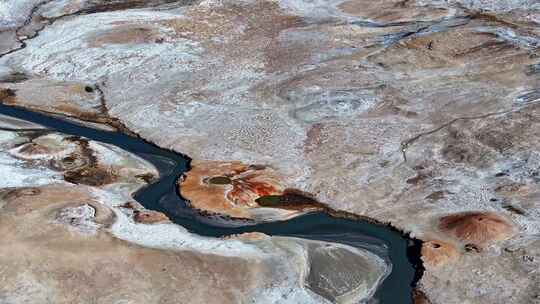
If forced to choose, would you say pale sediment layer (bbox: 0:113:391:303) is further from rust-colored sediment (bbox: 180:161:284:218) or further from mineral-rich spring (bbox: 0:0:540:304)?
rust-colored sediment (bbox: 180:161:284:218)

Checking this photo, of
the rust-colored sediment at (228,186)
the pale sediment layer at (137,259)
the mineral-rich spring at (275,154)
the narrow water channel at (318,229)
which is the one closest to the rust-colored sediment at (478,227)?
the mineral-rich spring at (275,154)

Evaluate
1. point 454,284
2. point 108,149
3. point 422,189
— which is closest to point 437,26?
point 422,189

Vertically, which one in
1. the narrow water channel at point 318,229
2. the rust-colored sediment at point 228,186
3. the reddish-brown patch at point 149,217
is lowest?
the narrow water channel at point 318,229

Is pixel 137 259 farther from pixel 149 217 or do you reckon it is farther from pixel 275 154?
pixel 275 154

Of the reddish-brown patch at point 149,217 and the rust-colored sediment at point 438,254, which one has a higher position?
the reddish-brown patch at point 149,217

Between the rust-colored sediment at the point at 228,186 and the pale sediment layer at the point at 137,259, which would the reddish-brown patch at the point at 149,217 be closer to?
the pale sediment layer at the point at 137,259

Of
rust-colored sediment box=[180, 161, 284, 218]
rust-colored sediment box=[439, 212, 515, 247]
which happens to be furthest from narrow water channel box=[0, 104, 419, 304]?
rust-colored sediment box=[439, 212, 515, 247]
